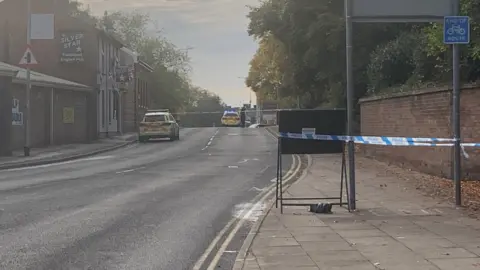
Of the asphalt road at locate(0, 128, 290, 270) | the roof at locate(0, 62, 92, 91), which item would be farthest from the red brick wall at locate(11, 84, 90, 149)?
the asphalt road at locate(0, 128, 290, 270)

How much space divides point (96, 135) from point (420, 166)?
91.6 feet

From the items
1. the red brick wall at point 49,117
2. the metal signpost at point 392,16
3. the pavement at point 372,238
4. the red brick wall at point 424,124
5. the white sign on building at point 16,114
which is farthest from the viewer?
the red brick wall at point 49,117

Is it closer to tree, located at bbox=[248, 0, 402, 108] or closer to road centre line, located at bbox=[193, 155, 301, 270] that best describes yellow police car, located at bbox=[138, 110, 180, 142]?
tree, located at bbox=[248, 0, 402, 108]

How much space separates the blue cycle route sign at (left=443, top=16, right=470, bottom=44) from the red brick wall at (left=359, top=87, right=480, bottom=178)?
3509 millimetres

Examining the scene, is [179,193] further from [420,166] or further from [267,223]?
[420,166]

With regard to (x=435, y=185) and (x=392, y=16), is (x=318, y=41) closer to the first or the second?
(x=435, y=185)

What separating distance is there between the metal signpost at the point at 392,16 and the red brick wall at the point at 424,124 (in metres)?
3.27

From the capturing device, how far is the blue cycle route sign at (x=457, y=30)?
36.1 ft

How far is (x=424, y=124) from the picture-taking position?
17.0 meters

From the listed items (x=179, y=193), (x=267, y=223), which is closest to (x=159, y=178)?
(x=179, y=193)

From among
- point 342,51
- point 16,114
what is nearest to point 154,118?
point 16,114

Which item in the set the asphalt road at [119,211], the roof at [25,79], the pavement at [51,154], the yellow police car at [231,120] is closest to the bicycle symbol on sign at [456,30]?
the asphalt road at [119,211]

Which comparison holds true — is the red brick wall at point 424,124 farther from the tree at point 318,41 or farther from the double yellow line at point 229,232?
Result: the tree at point 318,41

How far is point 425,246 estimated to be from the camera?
8.01 metres
